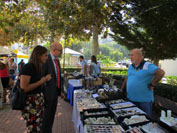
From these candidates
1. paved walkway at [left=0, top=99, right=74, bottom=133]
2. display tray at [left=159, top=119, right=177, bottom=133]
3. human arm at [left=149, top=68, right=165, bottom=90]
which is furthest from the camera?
paved walkway at [left=0, top=99, right=74, bottom=133]

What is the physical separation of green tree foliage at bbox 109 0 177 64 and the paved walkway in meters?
5.35

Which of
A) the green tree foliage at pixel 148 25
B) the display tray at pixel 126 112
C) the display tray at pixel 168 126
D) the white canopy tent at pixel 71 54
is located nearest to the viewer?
the display tray at pixel 168 126

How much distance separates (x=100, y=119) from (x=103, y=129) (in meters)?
0.26

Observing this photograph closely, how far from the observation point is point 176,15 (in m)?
5.86

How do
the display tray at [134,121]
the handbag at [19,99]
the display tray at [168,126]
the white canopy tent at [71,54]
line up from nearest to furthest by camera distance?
1. the display tray at [168,126]
2. the display tray at [134,121]
3. the handbag at [19,99]
4. the white canopy tent at [71,54]

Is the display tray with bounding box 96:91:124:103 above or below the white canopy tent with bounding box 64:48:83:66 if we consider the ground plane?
below

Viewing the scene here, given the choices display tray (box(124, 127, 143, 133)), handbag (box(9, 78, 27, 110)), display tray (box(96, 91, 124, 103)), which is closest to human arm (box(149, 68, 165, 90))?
display tray (box(96, 91, 124, 103))

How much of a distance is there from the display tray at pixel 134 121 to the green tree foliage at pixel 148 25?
17.0 ft

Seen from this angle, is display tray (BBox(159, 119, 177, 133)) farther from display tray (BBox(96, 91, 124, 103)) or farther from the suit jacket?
the suit jacket

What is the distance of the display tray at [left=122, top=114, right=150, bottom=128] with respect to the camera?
1.75m

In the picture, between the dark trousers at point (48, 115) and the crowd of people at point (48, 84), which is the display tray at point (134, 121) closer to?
the crowd of people at point (48, 84)

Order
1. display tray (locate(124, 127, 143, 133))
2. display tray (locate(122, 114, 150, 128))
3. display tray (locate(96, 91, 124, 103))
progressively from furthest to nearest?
display tray (locate(96, 91, 124, 103)), display tray (locate(122, 114, 150, 128)), display tray (locate(124, 127, 143, 133))

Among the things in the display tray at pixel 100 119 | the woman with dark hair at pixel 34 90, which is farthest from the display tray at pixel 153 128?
the woman with dark hair at pixel 34 90

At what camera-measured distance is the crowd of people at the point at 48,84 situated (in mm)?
1969
